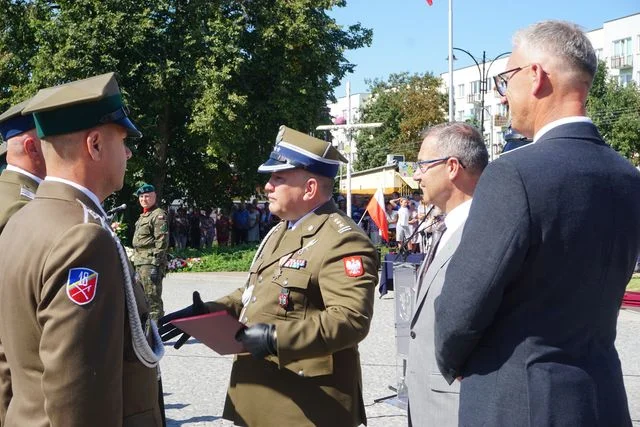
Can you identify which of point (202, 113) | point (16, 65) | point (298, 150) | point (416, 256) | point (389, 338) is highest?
point (16, 65)

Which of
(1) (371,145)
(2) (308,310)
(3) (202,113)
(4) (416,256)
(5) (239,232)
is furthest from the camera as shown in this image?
(1) (371,145)

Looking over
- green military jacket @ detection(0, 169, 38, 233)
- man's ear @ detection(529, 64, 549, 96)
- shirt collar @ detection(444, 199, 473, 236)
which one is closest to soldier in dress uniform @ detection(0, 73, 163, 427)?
man's ear @ detection(529, 64, 549, 96)

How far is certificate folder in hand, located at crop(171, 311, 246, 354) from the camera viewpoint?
325 cm

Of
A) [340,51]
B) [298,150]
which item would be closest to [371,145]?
[340,51]

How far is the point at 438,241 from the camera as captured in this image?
3.68 metres

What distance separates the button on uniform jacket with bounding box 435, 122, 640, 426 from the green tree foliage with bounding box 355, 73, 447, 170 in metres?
53.5

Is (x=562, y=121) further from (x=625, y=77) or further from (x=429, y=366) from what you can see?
(x=625, y=77)

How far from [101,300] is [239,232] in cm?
2940

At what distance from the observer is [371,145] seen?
211ft

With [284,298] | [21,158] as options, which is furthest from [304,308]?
[21,158]

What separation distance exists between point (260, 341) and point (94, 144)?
1114 mm

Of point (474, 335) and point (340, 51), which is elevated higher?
point (340, 51)

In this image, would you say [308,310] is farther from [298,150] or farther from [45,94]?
[45,94]

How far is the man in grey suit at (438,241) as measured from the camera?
3.31 meters
